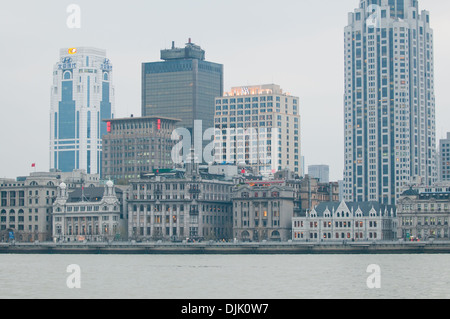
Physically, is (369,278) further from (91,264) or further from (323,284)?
(91,264)

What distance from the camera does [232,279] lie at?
129625 millimetres

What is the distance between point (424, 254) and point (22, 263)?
71.0 meters

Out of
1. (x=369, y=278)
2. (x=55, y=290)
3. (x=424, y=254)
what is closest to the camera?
(x=55, y=290)

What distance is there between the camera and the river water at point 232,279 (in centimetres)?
10981

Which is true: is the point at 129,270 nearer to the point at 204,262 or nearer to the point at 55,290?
the point at 204,262

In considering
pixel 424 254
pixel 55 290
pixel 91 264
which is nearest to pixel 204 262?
pixel 91 264

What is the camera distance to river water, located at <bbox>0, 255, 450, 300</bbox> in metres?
110
